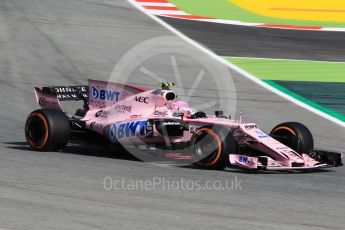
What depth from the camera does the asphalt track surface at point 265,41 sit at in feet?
75.3

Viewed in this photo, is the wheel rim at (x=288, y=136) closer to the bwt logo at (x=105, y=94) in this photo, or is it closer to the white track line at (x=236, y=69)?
the bwt logo at (x=105, y=94)

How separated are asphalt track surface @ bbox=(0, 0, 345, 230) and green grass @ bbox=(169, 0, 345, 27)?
7050mm

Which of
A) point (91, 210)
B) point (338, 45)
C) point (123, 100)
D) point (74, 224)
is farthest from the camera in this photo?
point (338, 45)

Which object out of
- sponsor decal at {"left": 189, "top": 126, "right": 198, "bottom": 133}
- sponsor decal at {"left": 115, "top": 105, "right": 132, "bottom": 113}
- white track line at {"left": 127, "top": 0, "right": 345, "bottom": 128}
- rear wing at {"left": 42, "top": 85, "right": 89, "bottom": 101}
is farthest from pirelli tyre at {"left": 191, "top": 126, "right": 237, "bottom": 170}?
white track line at {"left": 127, "top": 0, "right": 345, "bottom": 128}

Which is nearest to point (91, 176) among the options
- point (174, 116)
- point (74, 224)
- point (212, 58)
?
point (174, 116)

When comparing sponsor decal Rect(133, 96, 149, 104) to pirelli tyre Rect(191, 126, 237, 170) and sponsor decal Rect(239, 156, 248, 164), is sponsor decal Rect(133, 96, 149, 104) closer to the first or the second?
pirelli tyre Rect(191, 126, 237, 170)

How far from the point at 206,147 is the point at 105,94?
232cm

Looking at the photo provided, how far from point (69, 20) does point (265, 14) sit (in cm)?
645

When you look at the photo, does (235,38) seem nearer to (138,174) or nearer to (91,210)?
(138,174)

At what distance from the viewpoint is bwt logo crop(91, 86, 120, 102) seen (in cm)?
1309

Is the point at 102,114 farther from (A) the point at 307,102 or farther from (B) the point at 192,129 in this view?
(A) the point at 307,102

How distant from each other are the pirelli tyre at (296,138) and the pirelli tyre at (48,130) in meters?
2.97

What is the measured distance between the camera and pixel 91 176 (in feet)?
35.9

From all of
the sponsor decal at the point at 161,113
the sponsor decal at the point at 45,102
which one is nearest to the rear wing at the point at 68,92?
the sponsor decal at the point at 45,102
